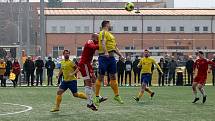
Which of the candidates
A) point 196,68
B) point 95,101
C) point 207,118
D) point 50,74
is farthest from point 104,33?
point 50,74

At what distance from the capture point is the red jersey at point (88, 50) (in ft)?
46.1

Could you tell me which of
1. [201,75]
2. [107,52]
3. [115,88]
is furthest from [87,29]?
[107,52]

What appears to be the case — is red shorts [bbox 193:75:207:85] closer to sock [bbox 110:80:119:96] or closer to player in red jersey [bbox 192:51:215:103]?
player in red jersey [bbox 192:51:215:103]

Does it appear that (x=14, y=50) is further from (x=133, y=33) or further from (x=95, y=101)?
(x=133, y=33)

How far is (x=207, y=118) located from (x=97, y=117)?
279 centimetres

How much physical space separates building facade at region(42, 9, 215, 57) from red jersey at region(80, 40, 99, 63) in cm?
6130

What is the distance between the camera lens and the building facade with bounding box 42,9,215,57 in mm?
76875

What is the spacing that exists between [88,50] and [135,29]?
6609 centimetres

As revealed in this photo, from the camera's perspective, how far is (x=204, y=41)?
250 ft

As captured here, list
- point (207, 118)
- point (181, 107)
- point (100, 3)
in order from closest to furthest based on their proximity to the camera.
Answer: point (207, 118) → point (181, 107) → point (100, 3)

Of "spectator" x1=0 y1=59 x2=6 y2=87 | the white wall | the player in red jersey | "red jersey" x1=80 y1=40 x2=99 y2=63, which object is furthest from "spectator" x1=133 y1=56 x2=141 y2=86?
the white wall

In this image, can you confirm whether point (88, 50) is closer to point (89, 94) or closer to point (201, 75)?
point (89, 94)

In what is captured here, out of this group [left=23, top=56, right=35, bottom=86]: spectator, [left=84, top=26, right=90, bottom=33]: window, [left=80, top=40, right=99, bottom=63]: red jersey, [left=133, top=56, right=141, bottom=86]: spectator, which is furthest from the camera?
[left=84, top=26, right=90, bottom=33]: window

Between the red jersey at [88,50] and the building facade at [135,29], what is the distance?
2413 inches
